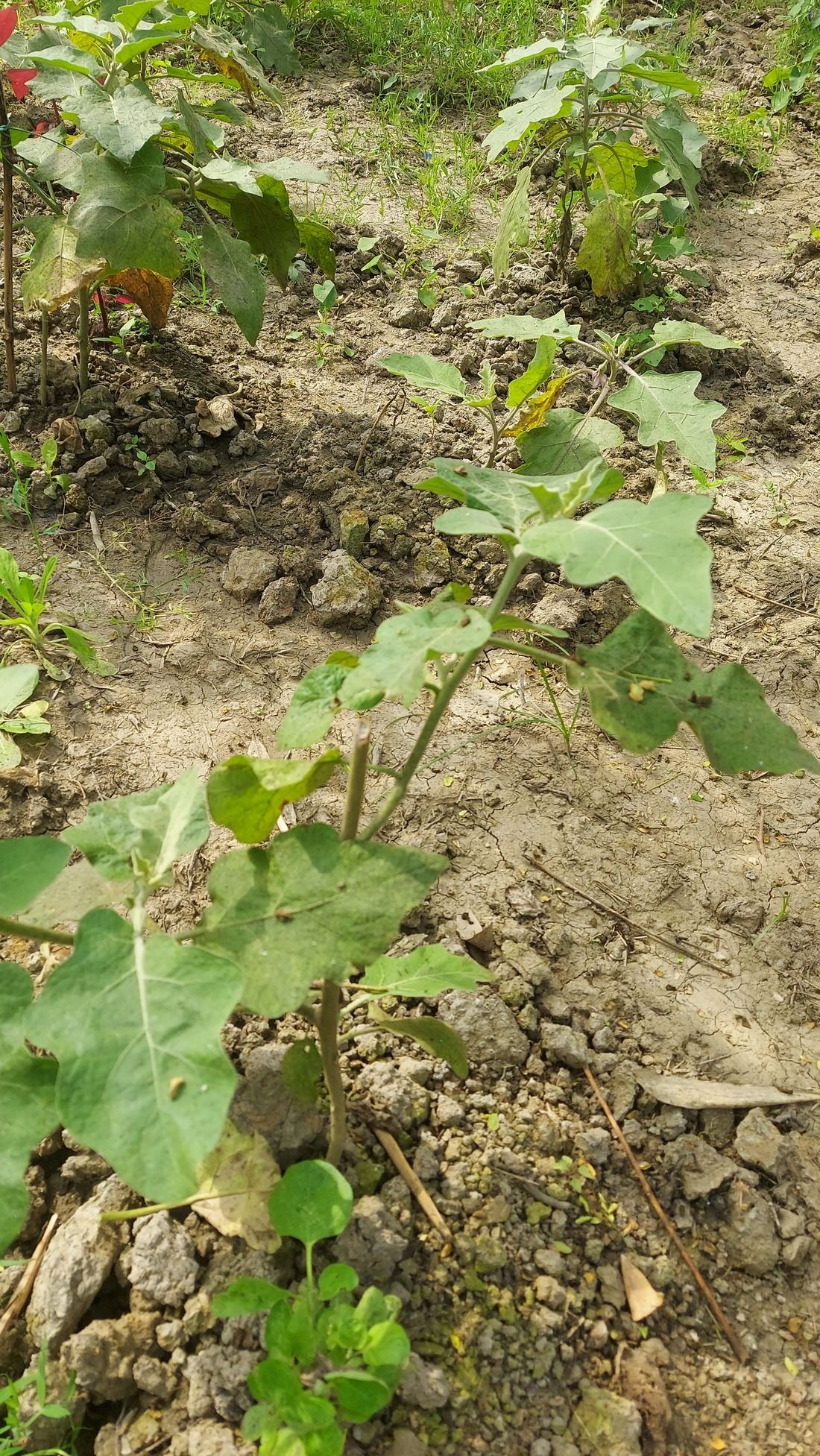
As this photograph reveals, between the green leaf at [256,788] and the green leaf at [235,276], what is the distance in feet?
5.60

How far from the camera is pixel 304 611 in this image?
2615mm

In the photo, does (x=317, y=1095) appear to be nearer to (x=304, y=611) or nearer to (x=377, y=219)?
(x=304, y=611)

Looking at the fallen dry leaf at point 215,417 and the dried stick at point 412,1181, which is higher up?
the fallen dry leaf at point 215,417

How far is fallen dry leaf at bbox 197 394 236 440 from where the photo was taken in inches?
115

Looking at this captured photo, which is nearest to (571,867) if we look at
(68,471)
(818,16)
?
(68,471)

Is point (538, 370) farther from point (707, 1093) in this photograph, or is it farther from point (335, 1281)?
point (335, 1281)

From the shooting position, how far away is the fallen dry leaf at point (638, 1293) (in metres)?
1.54

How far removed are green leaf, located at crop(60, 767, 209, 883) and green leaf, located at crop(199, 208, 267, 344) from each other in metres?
1.74

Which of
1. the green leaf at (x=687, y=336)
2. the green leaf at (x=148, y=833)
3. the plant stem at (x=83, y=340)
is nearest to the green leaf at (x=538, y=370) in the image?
the green leaf at (x=687, y=336)

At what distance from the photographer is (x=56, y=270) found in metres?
2.50

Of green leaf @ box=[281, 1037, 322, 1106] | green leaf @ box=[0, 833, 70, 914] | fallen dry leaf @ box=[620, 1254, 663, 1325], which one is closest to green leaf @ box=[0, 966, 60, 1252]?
green leaf @ box=[0, 833, 70, 914]

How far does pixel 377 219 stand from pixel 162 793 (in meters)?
3.35

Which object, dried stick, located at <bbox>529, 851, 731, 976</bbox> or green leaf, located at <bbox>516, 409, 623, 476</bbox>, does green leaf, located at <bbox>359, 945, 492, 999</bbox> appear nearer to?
dried stick, located at <bbox>529, 851, 731, 976</bbox>

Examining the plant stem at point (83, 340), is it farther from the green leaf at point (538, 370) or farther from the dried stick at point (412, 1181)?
the dried stick at point (412, 1181)
